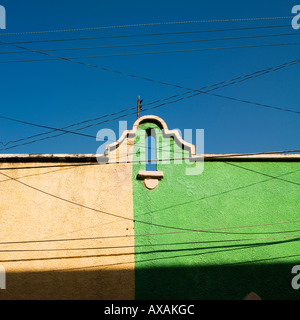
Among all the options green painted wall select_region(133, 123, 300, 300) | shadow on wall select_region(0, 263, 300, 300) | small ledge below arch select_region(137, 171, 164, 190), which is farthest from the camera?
small ledge below arch select_region(137, 171, 164, 190)

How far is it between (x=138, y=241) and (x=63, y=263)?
1.97 meters

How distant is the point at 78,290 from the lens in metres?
8.46

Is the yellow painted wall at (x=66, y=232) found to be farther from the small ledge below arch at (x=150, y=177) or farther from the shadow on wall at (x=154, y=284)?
the small ledge below arch at (x=150, y=177)

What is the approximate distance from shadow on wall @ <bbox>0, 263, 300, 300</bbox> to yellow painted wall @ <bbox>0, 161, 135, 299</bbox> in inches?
0.9

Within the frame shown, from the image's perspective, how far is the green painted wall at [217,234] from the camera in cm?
857

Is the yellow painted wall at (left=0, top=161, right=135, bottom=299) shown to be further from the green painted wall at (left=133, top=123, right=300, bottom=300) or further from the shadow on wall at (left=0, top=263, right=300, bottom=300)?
the green painted wall at (left=133, top=123, right=300, bottom=300)

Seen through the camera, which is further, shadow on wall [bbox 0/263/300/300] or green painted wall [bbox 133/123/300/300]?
green painted wall [bbox 133/123/300/300]

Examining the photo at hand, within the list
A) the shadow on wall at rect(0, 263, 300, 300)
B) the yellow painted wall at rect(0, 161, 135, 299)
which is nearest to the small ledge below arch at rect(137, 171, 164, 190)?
the yellow painted wall at rect(0, 161, 135, 299)

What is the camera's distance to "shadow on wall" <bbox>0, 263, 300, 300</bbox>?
8.43 m

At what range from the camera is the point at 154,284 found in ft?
27.9

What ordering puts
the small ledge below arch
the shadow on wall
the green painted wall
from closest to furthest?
1. the shadow on wall
2. the green painted wall
3. the small ledge below arch

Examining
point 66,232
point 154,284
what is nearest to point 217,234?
point 154,284

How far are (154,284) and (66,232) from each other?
262cm

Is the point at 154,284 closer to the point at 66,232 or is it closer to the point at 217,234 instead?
the point at 217,234
